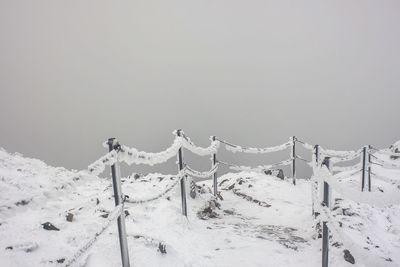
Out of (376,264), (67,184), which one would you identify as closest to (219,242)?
(376,264)

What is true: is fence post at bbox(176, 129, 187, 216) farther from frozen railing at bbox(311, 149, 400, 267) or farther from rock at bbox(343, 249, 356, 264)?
rock at bbox(343, 249, 356, 264)

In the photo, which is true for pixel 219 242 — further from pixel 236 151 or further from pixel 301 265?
pixel 236 151

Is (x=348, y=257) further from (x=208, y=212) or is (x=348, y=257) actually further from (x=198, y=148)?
(x=198, y=148)

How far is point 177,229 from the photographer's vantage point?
4.84 metres

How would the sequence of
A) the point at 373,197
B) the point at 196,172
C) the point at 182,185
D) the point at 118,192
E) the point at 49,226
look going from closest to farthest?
the point at 373,197, the point at 118,192, the point at 49,226, the point at 182,185, the point at 196,172

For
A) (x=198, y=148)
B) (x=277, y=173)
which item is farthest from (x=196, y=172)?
(x=277, y=173)

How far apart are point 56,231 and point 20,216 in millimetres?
745

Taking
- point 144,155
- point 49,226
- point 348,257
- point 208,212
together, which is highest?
point 144,155

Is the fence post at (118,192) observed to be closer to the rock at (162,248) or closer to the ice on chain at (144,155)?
the ice on chain at (144,155)

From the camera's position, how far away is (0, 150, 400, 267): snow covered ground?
3.12 m

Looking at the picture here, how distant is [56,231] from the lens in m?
3.88

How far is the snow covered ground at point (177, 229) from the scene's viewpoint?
312 cm

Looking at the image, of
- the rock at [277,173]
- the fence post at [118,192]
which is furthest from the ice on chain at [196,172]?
the rock at [277,173]

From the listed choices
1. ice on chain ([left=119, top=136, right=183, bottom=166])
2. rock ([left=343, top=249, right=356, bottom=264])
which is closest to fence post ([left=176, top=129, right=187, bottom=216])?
ice on chain ([left=119, top=136, right=183, bottom=166])
